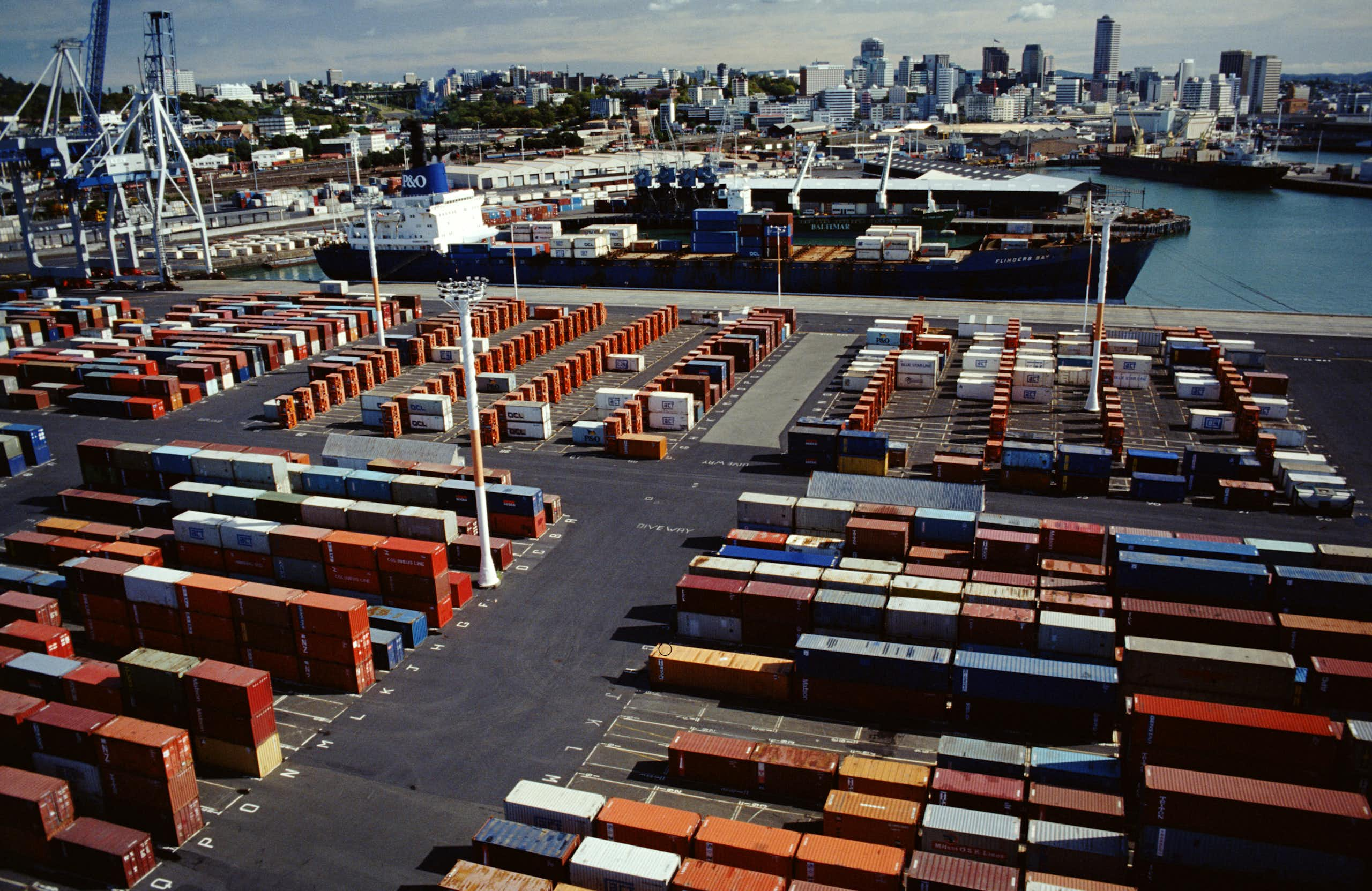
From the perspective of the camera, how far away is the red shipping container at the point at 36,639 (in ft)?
102

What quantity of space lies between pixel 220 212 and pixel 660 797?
166 meters

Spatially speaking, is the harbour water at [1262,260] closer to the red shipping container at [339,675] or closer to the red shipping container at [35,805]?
the red shipping container at [339,675]

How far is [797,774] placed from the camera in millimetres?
24750

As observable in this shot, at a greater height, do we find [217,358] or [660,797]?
[217,358]

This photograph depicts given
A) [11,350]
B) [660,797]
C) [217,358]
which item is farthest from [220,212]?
[660,797]

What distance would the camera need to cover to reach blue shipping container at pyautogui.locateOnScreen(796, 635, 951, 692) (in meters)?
28.0

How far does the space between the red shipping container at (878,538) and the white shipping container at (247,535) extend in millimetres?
22913

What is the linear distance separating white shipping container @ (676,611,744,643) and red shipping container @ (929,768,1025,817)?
1028 centimetres

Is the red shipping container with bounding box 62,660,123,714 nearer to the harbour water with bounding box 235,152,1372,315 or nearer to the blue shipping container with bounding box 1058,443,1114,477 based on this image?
the blue shipping container with bounding box 1058,443,1114,477

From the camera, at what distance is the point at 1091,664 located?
27766 mm

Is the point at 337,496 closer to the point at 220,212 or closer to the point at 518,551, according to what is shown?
the point at 518,551

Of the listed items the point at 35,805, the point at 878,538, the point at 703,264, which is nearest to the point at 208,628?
the point at 35,805

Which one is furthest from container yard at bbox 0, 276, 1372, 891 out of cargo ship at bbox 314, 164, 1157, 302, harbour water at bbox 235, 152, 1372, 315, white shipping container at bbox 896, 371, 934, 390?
harbour water at bbox 235, 152, 1372, 315

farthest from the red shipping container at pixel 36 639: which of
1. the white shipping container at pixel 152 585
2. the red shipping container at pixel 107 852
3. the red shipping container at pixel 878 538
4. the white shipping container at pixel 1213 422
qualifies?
the white shipping container at pixel 1213 422
